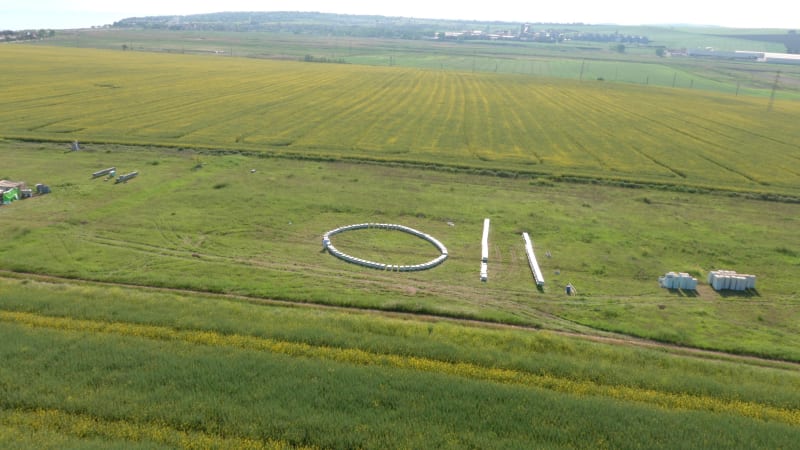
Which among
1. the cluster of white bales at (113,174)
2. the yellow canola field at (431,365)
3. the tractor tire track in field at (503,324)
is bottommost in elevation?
the tractor tire track in field at (503,324)

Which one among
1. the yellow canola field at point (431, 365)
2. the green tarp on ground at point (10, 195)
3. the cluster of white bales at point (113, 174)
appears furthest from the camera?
the cluster of white bales at point (113, 174)

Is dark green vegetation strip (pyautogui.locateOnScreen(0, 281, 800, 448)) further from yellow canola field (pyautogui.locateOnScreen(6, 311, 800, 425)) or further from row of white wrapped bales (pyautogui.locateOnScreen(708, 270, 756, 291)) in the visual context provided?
row of white wrapped bales (pyautogui.locateOnScreen(708, 270, 756, 291))

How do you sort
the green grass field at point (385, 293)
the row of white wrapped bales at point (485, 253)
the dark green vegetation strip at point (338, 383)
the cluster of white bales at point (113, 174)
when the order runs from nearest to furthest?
1. the dark green vegetation strip at point (338, 383)
2. the green grass field at point (385, 293)
3. the row of white wrapped bales at point (485, 253)
4. the cluster of white bales at point (113, 174)

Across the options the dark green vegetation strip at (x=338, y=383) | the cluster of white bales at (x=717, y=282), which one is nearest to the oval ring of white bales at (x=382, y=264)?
the dark green vegetation strip at (x=338, y=383)

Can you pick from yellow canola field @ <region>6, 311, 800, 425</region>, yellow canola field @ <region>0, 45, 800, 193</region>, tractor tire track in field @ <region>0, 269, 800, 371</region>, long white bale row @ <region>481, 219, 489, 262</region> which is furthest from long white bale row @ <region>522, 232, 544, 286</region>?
yellow canola field @ <region>0, 45, 800, 193</region>

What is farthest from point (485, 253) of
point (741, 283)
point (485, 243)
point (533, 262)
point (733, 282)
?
point (741, 283)

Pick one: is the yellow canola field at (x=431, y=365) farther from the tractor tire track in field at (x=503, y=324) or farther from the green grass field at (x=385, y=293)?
the tractor tire track in field at (x=503, y=324)
